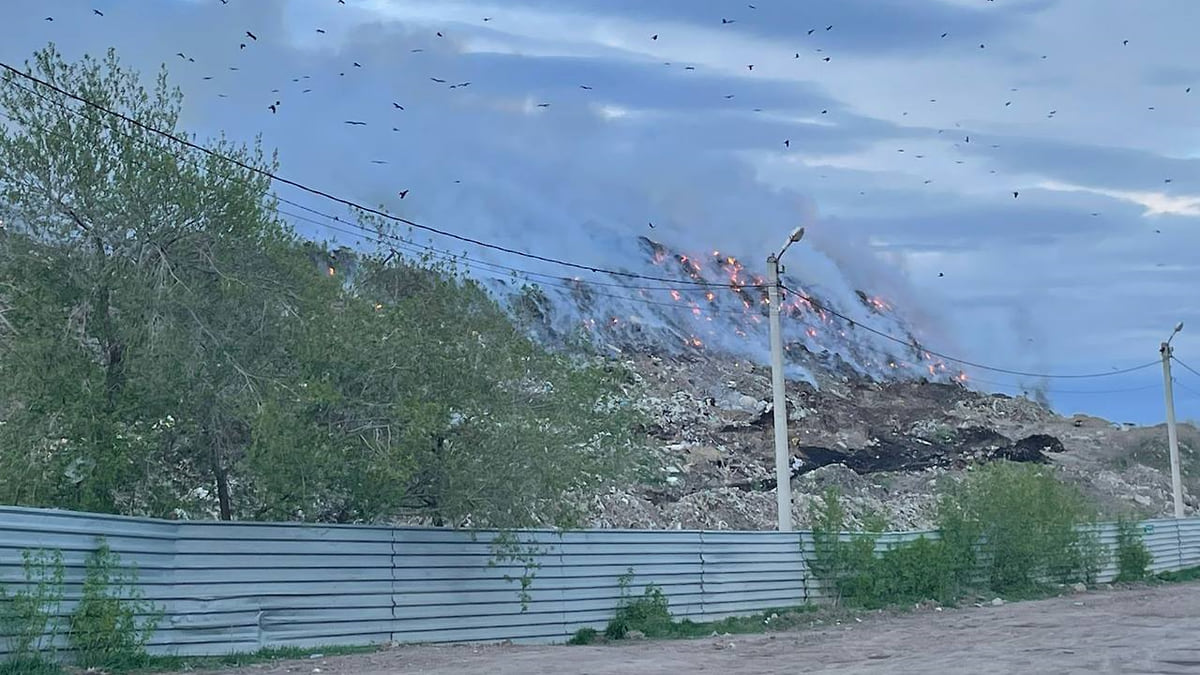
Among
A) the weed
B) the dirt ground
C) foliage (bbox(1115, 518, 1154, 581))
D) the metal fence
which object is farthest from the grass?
foliage (bbox(1115, 518, 1154, 581))

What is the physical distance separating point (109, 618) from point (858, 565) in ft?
53.1

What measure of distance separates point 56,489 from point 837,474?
1378 inches

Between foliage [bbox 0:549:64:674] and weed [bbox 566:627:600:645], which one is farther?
weed [bbox 566:627:600:645]

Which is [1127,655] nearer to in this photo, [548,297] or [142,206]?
[142,206]

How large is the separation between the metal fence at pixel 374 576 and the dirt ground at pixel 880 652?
0.75 m

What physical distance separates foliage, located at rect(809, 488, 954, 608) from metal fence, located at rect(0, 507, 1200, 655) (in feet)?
5.92

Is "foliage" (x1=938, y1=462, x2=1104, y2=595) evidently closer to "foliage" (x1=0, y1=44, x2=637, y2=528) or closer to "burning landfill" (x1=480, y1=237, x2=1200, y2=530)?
"burning landfill" (x1=480, y1=237, x2=1200, y2=530)

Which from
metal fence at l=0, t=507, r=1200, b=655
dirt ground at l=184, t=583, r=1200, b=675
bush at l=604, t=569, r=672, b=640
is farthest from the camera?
bush at l=604, t=569, r=672, b=640

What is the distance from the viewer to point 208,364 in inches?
599

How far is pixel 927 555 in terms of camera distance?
2602 cm

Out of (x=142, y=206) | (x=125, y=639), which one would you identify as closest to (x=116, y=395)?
(x=142, y=206)

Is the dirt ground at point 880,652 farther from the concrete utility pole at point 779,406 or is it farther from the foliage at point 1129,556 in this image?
the foliage at point 1129,556

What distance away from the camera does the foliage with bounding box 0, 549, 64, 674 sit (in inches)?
456

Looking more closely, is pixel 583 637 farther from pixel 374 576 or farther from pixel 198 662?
pixel 198 662
